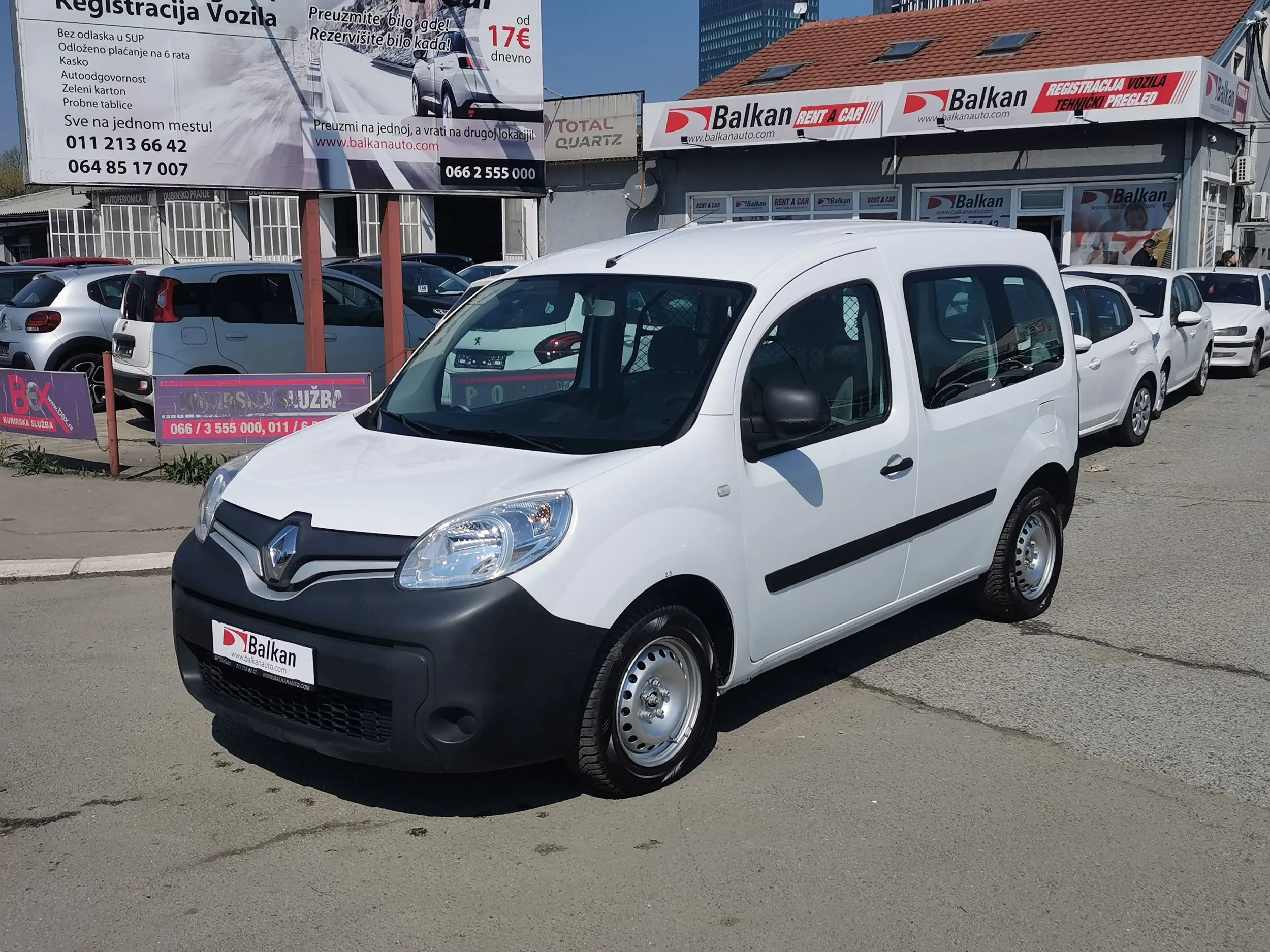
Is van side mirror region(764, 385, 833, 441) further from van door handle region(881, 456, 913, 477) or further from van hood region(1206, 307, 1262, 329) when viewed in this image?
van hood region(1206, 307, 1262, 329)

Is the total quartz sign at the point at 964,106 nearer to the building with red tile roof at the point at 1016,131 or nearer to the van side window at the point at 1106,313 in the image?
the building with red tile roof at the point at 1016,131

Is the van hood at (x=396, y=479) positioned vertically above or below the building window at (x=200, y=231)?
below

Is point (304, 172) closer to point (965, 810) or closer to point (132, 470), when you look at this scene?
point (132, 470)

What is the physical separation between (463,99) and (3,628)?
6805mm

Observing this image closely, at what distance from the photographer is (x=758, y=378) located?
15.2 ft

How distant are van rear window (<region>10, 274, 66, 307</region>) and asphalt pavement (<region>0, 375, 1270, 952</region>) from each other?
882 centimetres

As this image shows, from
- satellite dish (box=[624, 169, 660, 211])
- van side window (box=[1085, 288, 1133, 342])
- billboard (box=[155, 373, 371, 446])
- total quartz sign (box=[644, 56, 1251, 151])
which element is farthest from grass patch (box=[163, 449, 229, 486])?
satellite dish (box=[624, 169, 660, 211])

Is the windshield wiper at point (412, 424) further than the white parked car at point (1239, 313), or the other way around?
the white parked car at point (1239, 313)

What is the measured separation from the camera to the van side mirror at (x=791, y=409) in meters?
4.41

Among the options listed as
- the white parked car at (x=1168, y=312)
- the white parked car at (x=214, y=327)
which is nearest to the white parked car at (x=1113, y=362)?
the white parked car at (x=1168, y=312)

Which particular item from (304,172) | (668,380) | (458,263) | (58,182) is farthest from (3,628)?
(458,263)

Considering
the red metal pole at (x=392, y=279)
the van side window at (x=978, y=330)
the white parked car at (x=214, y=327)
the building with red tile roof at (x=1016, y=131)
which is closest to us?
the van side window at (x=978, y=330)

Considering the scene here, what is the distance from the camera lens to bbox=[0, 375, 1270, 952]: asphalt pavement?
3508mm

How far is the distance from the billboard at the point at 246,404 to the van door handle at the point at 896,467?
18.8ft
